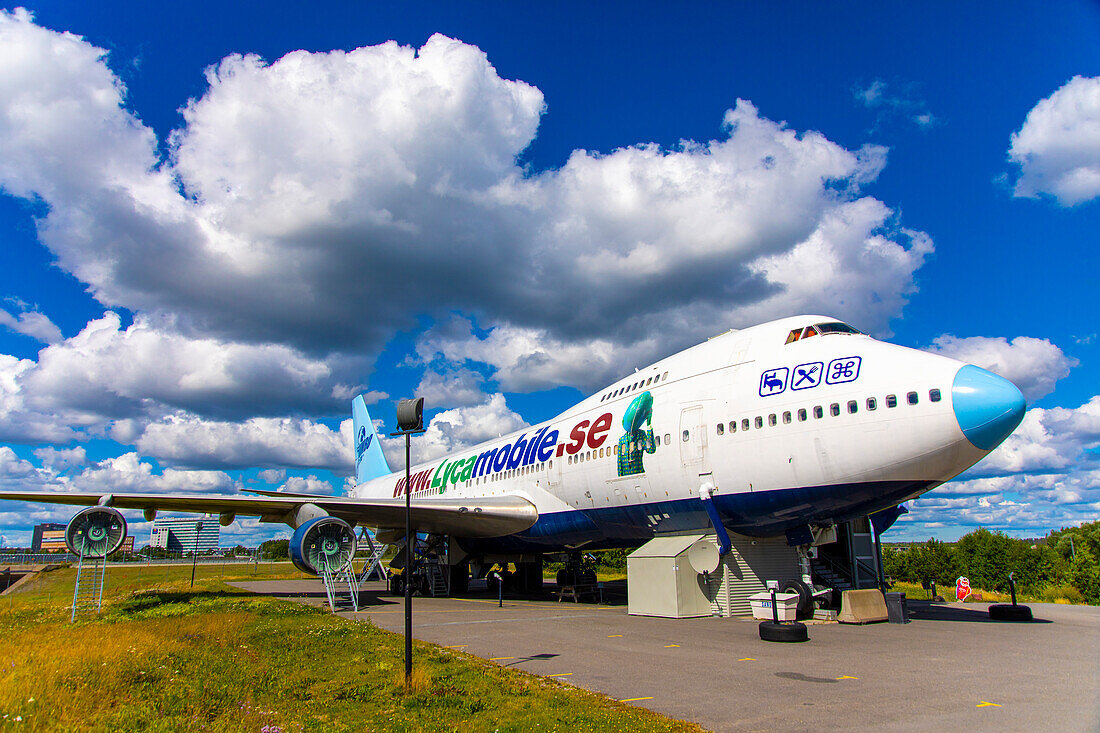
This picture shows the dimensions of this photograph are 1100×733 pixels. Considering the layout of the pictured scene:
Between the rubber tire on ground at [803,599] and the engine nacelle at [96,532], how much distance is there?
815 inches

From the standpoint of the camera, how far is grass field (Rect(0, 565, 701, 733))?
280 inches

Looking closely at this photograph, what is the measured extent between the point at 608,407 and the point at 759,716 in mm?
14068

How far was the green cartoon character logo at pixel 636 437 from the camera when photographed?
18.5m

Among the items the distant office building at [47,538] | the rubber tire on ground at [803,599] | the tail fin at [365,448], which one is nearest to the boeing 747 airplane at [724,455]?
the rubber tire on ground at [803,599]

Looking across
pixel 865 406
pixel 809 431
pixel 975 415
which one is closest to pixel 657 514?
→ pixel 809 431

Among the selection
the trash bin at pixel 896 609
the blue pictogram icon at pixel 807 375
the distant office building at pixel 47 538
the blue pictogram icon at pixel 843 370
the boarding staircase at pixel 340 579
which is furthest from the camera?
the distant office building at pixel 47 538

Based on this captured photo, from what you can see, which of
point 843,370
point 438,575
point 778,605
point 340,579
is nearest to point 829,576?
point 778,605

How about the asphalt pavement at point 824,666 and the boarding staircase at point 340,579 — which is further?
the boarding staircase at point 340,579

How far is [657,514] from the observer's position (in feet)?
60.3

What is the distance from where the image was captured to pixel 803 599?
52.5ft

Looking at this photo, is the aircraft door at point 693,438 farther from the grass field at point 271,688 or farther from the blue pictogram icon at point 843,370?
the grass field at point 271,688

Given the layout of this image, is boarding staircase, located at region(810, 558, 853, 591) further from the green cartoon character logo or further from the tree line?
the tree line

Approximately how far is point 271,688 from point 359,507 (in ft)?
49.8

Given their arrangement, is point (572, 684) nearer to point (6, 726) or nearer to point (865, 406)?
point (6, 726)
